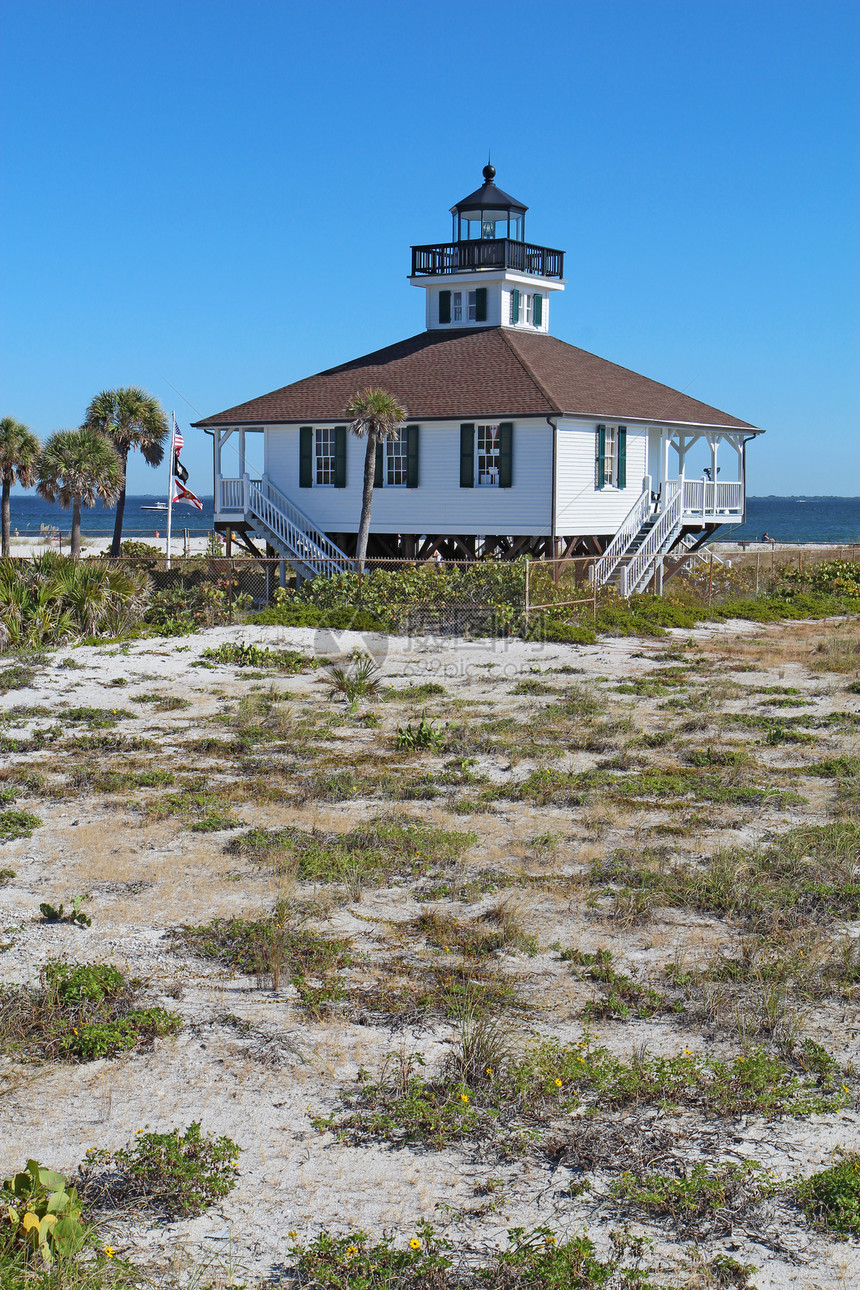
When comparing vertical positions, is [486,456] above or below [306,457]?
below

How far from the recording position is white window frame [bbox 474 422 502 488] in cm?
3075

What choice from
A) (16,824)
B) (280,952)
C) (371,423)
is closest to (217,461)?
(371,423)

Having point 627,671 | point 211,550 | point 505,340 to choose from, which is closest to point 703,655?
point 627,671

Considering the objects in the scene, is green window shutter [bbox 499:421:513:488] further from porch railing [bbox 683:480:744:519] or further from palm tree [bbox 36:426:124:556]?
palm tree [bbox 36:426:124:556]

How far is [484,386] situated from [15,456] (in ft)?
54.7

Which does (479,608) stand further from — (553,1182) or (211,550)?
(553,1182)

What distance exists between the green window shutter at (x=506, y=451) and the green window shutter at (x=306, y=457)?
6141mm

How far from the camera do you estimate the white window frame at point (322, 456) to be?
33.4 meters

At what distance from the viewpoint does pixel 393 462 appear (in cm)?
3272

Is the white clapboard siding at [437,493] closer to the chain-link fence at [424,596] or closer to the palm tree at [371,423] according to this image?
the palm tree at [371,423]

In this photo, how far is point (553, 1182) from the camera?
5.23 meters

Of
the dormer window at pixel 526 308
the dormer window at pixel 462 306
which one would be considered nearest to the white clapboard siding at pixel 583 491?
the dormer window at pixel 526 308

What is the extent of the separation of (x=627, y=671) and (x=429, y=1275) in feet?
53.8

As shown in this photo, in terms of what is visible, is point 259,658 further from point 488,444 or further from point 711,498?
point 711,498
